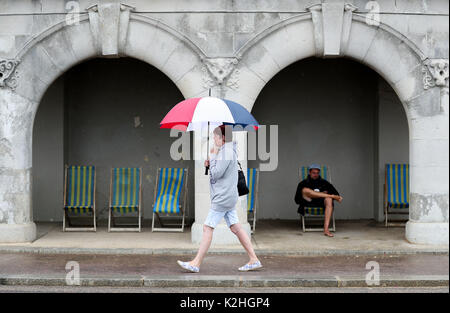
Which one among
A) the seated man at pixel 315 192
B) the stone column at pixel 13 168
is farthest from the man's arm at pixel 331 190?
the stone column at pixel 13 168

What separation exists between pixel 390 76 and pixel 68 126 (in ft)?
20.1

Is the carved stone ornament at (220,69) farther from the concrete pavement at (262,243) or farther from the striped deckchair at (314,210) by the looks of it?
the striped deckchair at (314,210)

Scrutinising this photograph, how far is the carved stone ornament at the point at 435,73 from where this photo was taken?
10727 mm

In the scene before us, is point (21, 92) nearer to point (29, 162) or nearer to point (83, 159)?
point (29, 162)

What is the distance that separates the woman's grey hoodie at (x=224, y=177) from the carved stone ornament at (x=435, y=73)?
152 inches

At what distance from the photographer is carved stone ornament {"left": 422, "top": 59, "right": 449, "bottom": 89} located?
10727mm

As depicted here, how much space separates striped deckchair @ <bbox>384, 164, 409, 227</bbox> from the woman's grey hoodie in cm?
496

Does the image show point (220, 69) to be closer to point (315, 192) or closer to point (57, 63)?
point (57, 63)

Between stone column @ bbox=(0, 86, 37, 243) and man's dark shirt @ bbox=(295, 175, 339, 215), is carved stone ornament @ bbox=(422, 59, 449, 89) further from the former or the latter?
stone column @ bbox=(0, 86, 37, 243)

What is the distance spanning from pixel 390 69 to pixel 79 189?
5.58 meters

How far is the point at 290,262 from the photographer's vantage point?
9648 millimetres

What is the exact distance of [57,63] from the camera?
1098 centimetres

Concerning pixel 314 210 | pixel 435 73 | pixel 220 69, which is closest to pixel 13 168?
pixel 220 69

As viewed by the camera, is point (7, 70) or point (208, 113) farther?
point (7, 70)
